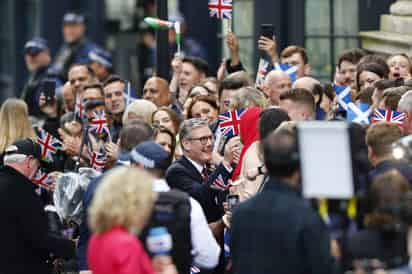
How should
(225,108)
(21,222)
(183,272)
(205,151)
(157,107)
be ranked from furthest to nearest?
(157,107) < (225,108) < (205,151) < (21,222) < (183,272)

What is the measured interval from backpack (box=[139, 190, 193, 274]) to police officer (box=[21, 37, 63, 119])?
8.66 m

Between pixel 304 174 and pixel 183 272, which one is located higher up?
pixel 304 174

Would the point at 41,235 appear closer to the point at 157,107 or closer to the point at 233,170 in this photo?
the point at 233,170

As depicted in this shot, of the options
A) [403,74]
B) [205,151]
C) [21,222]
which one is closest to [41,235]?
[21,222]

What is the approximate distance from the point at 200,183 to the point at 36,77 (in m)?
8.66

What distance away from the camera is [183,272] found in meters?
10.8

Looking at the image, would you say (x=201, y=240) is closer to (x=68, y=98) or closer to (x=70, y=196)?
(x=70, y=196)

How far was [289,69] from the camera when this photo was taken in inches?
628

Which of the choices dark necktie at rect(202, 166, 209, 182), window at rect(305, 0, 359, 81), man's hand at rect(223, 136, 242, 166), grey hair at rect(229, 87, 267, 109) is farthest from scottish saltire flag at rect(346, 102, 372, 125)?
window at rect(305, 0, 359, 81)

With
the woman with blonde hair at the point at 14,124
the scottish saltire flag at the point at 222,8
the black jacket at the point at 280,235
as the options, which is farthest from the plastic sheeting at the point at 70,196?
the scottish saltire flag at the point at 222,8

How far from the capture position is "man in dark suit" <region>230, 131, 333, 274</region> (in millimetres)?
9367

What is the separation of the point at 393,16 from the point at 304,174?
30.1 ft

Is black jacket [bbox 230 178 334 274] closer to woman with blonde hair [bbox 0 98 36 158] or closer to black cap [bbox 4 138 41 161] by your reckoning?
black cap [bbox 4 138 41 161]

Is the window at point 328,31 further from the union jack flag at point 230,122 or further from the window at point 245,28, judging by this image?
the union jack flag at point 230,122
